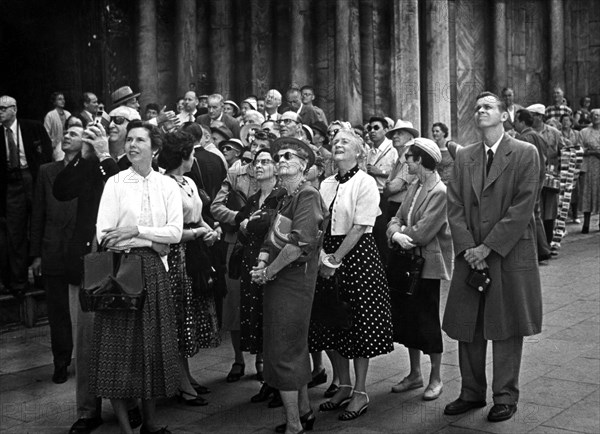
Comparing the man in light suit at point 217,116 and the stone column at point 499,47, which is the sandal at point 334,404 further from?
the stone column at point 499,47

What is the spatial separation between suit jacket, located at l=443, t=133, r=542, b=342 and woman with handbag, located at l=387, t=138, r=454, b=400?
0.36 meters

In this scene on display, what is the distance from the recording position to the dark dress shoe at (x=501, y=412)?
564cm

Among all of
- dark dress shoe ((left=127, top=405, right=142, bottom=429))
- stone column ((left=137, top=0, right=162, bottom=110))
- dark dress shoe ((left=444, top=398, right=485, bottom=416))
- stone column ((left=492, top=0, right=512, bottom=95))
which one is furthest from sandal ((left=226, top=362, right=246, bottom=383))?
stone column ((left=492, top=0, right=512, bottom=95))

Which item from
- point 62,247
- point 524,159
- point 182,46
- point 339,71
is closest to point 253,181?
point 62,247

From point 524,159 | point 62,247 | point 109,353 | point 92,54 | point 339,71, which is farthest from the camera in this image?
point 339,71

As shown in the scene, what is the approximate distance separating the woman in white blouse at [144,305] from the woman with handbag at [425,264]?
1.71 meters

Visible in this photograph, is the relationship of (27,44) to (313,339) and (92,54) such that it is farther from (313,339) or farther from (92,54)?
(313,339)

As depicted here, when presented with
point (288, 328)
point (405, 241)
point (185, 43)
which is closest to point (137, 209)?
point (288, 328)

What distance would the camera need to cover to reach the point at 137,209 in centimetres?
541

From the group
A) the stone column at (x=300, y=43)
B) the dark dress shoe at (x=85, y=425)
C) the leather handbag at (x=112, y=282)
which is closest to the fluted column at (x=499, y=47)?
the stone column at (x=300, y=43)

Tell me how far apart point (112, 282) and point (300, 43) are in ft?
32.0

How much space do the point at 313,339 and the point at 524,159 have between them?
183cm

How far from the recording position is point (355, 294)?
19.8 ft

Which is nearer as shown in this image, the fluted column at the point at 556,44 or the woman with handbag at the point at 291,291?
the woman with handbag at the point at 291,291
